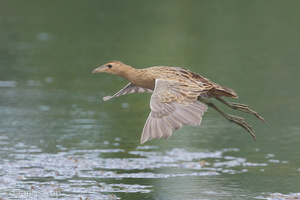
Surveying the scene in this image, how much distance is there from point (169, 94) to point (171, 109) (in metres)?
0.33

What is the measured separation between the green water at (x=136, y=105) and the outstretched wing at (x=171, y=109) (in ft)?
3.34

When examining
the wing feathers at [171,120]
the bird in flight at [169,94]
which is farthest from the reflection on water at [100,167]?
the wing feathers at [171,120]

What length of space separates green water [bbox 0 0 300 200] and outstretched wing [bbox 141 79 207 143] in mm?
1019

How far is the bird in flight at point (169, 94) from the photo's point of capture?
8508mm

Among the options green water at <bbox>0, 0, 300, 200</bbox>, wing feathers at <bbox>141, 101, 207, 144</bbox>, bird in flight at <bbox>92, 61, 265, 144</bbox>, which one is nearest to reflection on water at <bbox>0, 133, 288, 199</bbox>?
green water at <bbox>0, 0, 300, 200</bbox>

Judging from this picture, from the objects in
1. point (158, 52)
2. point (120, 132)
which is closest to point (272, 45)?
point (158, 52)

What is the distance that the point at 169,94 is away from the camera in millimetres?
9125

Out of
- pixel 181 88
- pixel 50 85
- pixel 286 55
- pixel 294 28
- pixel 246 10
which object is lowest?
pixel 181 88

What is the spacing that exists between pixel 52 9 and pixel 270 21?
7.39 m

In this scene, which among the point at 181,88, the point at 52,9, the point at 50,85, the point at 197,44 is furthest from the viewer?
the point at 52,9

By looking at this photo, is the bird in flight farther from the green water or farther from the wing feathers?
the green water

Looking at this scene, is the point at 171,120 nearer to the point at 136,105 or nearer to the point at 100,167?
the point at 100,167

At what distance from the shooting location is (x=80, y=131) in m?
12.7

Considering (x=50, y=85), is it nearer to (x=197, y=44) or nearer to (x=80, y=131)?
(x=80, y=131)
